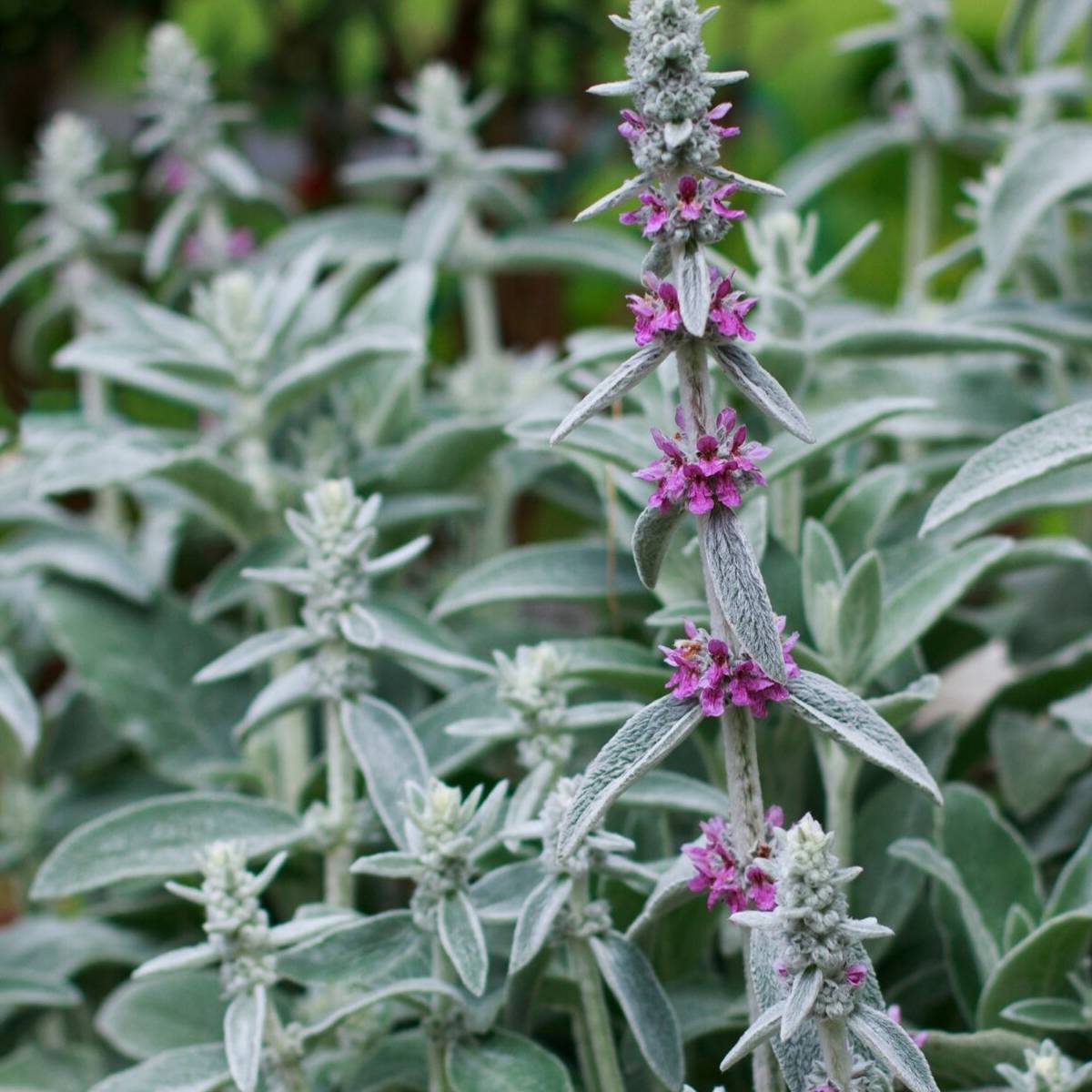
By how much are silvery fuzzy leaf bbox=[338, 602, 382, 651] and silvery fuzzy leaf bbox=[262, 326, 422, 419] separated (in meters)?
0.25

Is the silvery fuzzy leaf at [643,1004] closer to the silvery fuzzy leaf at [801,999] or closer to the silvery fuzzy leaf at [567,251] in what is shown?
the silvery fuzzy leaf at [801,999]

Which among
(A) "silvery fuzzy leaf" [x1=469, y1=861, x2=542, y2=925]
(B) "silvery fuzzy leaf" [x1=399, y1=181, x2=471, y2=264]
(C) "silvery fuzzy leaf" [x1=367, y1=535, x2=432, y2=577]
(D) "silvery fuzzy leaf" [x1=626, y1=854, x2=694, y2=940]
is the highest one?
(B) "silvery fuzzy leaf" [x1=399, y1=181, x2=471, y2=264]

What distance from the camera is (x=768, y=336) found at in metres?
0.98

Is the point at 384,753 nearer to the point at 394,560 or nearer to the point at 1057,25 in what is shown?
the point at 394,560

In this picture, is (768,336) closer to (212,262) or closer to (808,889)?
(808,889)

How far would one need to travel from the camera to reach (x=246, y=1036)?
27.9 inches

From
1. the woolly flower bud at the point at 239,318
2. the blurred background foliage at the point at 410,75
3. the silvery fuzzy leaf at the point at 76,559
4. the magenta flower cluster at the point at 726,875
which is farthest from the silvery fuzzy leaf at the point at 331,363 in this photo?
the blurred background foliage at the point at 410,75

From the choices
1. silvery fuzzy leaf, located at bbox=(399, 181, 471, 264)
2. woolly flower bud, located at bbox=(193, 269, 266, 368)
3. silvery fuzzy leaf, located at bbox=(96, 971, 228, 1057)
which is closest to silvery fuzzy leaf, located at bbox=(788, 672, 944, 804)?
silvery fuzzy leaf, located at bbox=(96, 971, 228, 1057)

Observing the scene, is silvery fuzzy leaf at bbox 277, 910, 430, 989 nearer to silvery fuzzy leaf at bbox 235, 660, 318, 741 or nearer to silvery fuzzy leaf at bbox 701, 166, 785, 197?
silvery fuzzy leaf at bbox 235, 660, 318, 741

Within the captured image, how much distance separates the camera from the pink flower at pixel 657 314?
1.92 ft

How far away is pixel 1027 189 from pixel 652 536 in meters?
0.61

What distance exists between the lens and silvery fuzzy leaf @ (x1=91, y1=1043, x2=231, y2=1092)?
0.77 meters

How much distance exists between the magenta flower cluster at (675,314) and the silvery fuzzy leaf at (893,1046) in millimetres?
267

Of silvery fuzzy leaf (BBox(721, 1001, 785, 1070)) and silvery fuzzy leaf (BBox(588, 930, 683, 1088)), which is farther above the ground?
silvery fuzzy leaf (BBox(588, 930, 683, 1088))
